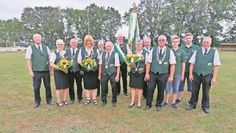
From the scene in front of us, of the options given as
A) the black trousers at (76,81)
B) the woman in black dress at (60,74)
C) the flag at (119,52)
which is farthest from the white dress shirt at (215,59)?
the woman in black dress at (60,74)

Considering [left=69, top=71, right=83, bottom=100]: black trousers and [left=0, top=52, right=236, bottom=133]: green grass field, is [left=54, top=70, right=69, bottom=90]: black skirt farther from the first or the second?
[left=0, top=52, right=236, bottom=133]: green grass field

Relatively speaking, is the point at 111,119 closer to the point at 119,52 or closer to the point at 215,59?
the point at 119,52

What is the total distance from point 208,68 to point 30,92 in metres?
5.40

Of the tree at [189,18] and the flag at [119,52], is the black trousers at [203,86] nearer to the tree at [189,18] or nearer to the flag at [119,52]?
the flag at [119,52]

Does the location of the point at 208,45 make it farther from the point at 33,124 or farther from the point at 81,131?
the point at 33,124

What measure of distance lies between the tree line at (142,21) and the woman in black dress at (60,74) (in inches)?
1723

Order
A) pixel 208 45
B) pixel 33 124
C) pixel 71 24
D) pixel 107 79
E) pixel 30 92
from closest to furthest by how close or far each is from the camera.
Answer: pixel 33 124 → pixel 208 45 → pixel 107 79 → pixel 30 92 → pixel 71 24

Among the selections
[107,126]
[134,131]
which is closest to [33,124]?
[107,126]

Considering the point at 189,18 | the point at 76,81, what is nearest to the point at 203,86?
the point at 76,81

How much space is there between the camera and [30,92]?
919 centimetres

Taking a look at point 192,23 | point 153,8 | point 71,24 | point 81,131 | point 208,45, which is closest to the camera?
point 81,131

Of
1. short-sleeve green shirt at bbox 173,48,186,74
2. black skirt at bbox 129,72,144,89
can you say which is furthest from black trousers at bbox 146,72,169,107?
short-sleeve green shirt at bbox 173,48,186,74

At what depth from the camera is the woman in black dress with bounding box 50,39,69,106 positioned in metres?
6.75

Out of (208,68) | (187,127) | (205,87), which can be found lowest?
(187,127)
